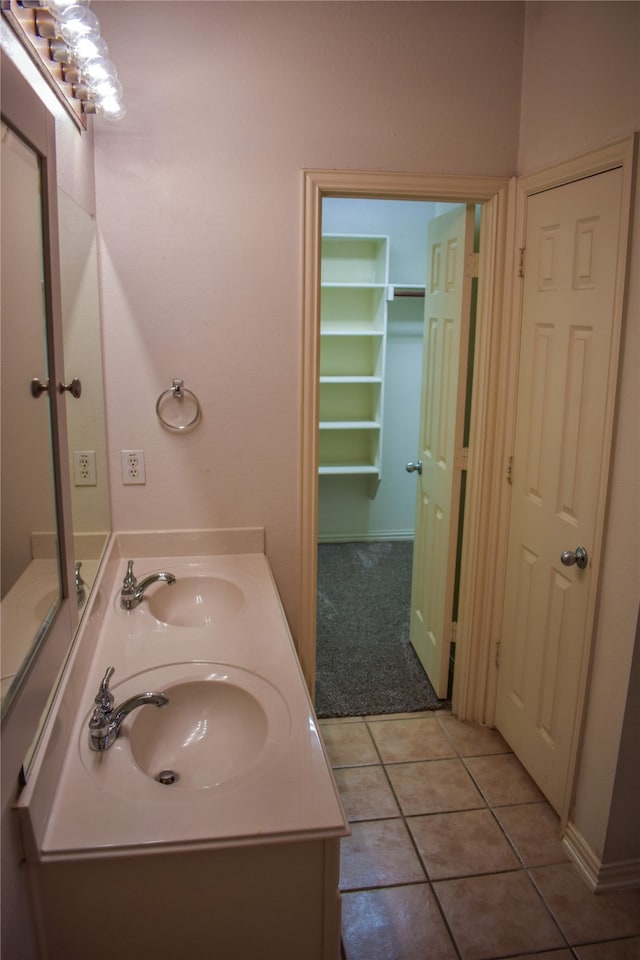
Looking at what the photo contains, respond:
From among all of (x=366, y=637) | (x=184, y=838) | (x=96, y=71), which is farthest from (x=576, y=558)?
(x=96, y=71)

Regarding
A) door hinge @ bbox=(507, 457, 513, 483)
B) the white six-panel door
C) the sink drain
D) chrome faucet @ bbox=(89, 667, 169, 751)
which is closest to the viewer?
chrome faucet @ bbox=(89, 667, 169, 751)

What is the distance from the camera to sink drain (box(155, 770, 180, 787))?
4.93 feet

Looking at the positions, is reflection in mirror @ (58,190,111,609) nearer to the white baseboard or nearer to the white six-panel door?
the white six-panel door

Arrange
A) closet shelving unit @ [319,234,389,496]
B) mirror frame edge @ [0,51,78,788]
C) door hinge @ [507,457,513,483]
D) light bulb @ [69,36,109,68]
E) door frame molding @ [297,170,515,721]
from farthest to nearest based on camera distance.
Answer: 1. closet shelving unit @ [319,234,389,496]
2. door hinge @ [507,457,513,483]
3. door frame molding @ [297,170,515,721]
4. light bulb @ [69,36,109,68]
5. mirror frame edge @ [0,51,78,788]

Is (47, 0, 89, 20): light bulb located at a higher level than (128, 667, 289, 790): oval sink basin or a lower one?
higher

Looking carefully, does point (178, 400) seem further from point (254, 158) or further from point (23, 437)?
point (23, 437)

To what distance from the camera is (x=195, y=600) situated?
233 cm

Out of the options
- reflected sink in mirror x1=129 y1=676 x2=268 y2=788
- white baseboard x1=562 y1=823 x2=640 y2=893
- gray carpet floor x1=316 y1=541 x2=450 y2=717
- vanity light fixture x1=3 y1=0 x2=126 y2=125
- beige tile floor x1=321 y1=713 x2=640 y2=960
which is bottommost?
beige tile floor x1=321 y1=713 x2=640 y2=960

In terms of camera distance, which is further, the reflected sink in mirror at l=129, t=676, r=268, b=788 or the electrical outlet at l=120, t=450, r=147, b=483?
the electrical outlet at l=120, t=450, r=147, b=483

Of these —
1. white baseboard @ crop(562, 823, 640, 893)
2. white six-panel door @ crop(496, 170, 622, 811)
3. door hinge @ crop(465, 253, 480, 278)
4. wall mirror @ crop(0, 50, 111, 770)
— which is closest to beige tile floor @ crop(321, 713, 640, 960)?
white baseboard @ crop(562, 823, 640, 893)

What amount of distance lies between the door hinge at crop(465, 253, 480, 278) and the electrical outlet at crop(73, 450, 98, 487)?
1.52 m

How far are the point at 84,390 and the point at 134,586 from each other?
0.59m

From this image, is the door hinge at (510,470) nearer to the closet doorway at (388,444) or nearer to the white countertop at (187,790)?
the closet doorway at (388,444)

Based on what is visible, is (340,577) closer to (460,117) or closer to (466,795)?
(466,795)
